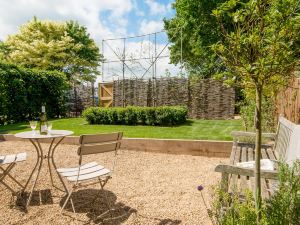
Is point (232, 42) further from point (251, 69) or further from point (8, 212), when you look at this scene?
point (8, 212)

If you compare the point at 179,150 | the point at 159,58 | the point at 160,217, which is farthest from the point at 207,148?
the point at 159,58

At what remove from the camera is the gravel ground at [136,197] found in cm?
343

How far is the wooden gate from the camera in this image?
15.8 m

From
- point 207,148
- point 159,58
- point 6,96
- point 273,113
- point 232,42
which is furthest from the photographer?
point 159,58

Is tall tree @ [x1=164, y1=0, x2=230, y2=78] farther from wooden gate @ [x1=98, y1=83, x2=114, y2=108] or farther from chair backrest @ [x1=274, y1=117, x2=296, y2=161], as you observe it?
chair backrest @ [x1=274, y1=117, x2=296, y2=161]

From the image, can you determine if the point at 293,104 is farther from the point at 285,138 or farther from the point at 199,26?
the point at 199,26

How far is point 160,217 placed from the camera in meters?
3.46

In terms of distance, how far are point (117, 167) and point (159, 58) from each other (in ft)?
35.8

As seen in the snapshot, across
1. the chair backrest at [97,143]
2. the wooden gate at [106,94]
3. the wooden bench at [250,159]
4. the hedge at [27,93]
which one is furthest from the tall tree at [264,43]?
the wooden gate at [106,94]

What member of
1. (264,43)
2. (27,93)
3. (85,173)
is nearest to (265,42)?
(264,43)

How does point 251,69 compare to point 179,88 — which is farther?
point 179,88

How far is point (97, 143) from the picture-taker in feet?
11.4

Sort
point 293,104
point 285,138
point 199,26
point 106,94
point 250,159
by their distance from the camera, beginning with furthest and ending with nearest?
1. point 199,26
2. point 106,94
3. point 293,104
4. point 250,159
5. point 285,138

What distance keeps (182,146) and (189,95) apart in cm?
680
